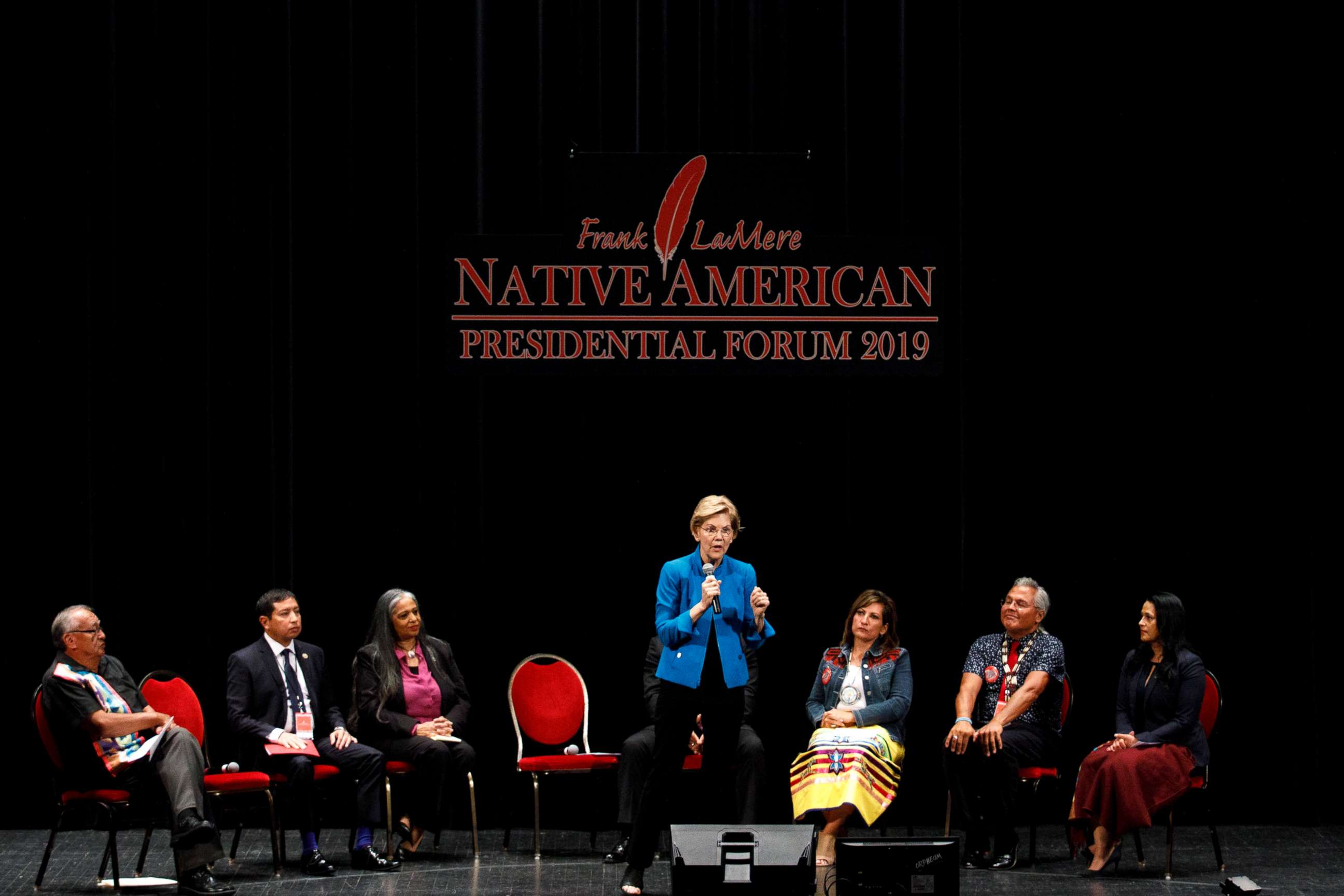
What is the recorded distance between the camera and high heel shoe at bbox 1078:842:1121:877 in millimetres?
6367

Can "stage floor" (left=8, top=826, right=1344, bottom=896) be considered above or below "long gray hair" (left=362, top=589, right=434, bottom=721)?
below

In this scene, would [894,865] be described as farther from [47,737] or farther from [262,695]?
[47,737]

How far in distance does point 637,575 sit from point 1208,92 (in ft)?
11.0

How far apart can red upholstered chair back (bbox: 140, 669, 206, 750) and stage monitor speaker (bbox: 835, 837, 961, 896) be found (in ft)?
9.19

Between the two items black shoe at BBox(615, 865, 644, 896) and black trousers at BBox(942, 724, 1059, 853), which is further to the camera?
black trousers at BBox(942, 724, 1059, 853)

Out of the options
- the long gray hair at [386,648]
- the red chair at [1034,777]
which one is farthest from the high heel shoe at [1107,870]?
the long gray hair at [386,648]

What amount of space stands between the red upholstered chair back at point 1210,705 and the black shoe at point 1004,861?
3.00ft

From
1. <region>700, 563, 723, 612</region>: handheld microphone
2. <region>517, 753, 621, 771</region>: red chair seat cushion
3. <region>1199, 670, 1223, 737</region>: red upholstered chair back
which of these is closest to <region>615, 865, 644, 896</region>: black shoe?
<region>700, 563, 723, 612</region>: handheld microphone

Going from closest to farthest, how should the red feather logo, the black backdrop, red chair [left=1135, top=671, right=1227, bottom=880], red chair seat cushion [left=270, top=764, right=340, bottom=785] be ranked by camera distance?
1. red chair [left=1135, top=671, right=1227, bottom=880]
2. red chair seat cushion [left=270, top=764, right=340, bottom=785]
3. the black backdrop
4. the red feather logo

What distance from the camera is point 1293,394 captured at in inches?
300

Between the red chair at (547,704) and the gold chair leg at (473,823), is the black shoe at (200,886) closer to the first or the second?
the gold chair leg at (473,823)

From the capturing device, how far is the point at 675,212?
7.65 meters

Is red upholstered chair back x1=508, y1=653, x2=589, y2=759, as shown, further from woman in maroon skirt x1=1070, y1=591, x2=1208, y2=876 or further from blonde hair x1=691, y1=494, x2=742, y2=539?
woman in maroon skirt x1=1070, y1=591, x2=1208, y2=876

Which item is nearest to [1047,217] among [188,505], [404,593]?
[404,593]
